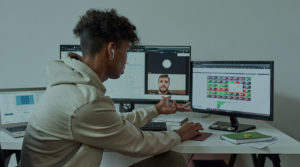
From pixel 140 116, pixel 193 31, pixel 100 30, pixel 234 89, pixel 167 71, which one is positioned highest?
pixel 193 31

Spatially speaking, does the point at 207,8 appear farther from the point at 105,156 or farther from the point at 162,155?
the point at 105,156

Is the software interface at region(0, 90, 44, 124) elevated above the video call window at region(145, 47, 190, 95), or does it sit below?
below

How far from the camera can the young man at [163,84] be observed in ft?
6.18

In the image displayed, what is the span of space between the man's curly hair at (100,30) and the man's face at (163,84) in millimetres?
672

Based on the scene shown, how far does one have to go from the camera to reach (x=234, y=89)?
1.64 metres

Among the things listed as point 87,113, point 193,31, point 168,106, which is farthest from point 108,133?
point 193,31

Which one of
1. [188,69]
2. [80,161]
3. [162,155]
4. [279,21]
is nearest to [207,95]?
[188,69]

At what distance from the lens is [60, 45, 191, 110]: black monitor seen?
6.11 ft

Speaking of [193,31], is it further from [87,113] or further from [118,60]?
[87,113]

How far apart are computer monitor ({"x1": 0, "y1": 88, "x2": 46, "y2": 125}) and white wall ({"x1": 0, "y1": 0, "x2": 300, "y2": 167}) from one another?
48 centimetres

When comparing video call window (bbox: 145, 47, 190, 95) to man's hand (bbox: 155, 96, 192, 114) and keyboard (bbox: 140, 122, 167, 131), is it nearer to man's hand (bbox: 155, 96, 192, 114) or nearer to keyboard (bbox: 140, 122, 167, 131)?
man's hand (bbox: 155, 96, 192, 114)

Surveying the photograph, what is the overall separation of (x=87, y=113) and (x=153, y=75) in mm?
921

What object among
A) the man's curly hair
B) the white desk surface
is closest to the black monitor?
the white desk surface

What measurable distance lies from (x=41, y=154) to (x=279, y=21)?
1.75 m
